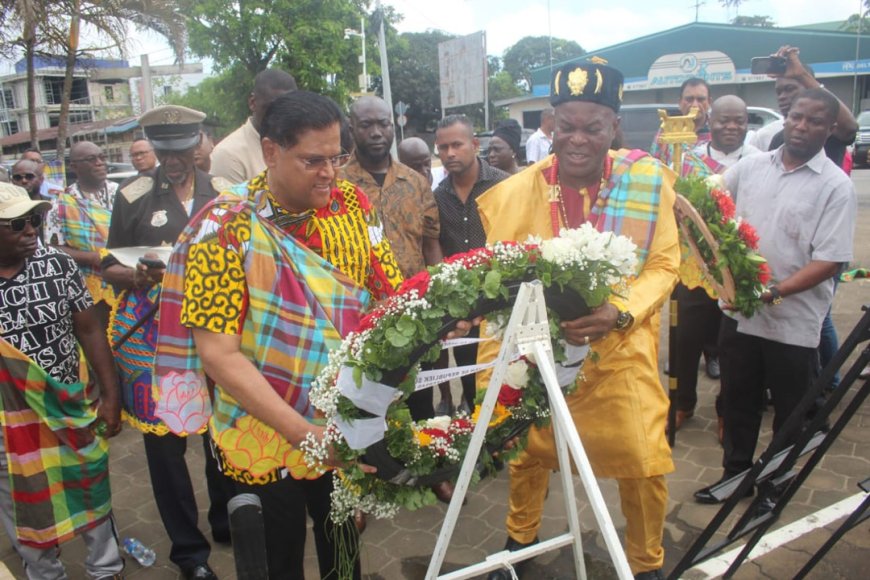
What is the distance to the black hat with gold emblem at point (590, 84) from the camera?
114 inches

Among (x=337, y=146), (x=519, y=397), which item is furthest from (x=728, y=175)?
(x=337, y=146)

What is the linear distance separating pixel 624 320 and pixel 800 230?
203 centimetres

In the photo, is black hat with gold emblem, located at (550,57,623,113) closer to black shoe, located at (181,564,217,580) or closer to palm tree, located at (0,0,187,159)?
black shoe, located at (181,564,217,580)

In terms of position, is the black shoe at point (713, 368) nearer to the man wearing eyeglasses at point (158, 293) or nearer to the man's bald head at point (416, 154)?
the man's bald head at point (416, 154)

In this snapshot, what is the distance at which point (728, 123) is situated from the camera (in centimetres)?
556

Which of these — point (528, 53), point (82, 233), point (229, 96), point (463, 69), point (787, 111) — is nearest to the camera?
point (82, 233)

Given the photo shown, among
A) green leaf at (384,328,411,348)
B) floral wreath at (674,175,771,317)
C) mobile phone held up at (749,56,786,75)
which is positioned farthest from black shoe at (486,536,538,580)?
mobile phone held up at (749,56,786,75)

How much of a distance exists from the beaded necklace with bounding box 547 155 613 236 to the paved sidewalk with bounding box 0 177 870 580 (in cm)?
186

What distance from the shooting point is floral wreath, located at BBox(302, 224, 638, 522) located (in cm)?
193

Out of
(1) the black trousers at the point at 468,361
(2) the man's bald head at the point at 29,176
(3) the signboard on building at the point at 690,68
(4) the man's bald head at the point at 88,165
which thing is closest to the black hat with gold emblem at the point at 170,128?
(1) the black trousers at the point at 468,361

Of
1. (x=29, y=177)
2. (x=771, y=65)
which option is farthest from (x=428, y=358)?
(x=29, y=177)

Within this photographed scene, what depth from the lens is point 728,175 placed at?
4.36m

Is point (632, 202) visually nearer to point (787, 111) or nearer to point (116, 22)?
point (787, 111)

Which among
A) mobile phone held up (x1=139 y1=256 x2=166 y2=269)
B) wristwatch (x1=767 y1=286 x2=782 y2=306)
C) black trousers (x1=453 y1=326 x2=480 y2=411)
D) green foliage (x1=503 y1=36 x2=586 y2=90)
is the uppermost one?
green foliage (x1=503 y1=36 x2=586 y2=90)
